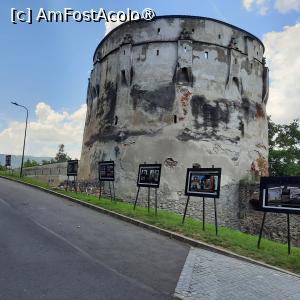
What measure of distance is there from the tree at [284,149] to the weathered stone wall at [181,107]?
30.5 ft

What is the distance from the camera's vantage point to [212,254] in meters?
9.91

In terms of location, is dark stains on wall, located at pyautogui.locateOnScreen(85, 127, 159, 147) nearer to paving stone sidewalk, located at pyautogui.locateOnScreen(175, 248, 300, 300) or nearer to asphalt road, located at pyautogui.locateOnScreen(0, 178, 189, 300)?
asphalt road, located at pyautogui.locateOnScreen(0, 178, 189, 300)

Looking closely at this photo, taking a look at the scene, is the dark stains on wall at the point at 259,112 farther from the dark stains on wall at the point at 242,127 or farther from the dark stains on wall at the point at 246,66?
the dark stains on wall at the point at 246,66

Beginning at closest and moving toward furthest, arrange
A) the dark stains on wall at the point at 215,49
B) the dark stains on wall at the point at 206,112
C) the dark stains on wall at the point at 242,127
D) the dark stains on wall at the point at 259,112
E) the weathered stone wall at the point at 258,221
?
the weathered stone wall at the point at 258,221, the dark stains on wall at the point at 206,112, the dark stains on wall at the point at 215,49, the dark stains on wall at the point at 242,127, the dark stains on wall at the point at 259,112

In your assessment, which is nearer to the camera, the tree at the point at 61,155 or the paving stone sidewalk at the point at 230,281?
the paving stone sidewalk at the point at 230,281

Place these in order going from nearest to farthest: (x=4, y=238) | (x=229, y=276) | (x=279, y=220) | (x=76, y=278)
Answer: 1. (x=76, y=278)
2. (x=229, y=276)
3. (x=4, y=238)
4. (x=279, y=220)

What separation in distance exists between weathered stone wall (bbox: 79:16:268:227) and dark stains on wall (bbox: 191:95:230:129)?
68mm

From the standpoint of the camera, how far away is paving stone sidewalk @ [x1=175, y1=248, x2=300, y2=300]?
6.86 metres

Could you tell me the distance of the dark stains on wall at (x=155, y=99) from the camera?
27.8m

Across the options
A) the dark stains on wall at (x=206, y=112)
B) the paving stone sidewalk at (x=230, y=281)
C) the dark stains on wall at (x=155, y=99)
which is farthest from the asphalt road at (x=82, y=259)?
the dark stains on wall at (x=206, y=112)

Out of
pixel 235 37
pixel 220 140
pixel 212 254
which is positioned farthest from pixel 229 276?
pixel 235 37

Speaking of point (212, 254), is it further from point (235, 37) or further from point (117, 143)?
point (235, 37)

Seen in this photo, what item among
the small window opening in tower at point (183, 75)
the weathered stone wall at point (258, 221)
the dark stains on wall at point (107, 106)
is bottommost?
the weathered stone wall at point (258, 221)

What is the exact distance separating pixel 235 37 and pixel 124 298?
2651 centimetres
